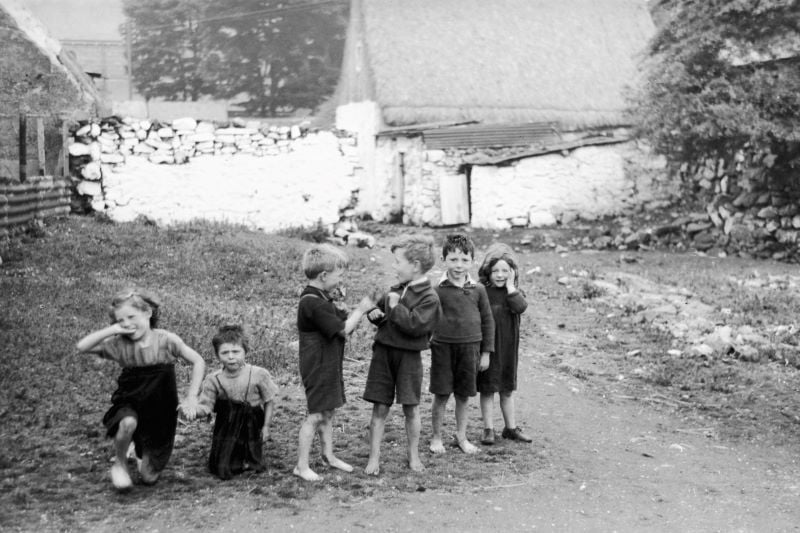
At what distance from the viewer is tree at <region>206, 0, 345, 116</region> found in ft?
136

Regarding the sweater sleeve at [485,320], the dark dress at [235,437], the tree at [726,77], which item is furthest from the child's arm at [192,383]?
the tree at [726,77]

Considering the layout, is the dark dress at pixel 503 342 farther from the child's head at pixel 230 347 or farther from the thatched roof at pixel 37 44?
the thatched roof at pixel 37 44

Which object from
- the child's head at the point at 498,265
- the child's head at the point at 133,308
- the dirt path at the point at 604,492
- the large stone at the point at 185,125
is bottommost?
the dirt path at the point at 604,492

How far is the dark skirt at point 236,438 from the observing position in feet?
17.4

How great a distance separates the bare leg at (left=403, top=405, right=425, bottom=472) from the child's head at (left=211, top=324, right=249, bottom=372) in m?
1.08

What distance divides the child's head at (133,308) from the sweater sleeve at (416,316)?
4.67ft

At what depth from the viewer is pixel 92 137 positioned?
16719mm

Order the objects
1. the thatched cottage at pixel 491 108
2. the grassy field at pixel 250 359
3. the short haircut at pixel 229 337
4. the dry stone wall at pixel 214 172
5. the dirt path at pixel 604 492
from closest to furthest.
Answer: the dirt path at pixel 604 492
the grassy field at pixel 250 359
the short haircut at pixel 229 337
the dry stone wall at pixel 214 172
the thatched cottage at pixel 491 108

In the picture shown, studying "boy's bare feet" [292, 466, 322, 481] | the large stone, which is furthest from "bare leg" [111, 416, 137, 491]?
the large stone

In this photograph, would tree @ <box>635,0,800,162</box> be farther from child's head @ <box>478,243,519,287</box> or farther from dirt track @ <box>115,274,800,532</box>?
child's head @ <box>478,243,519,287</box>

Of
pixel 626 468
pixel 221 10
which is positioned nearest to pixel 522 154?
pixel 626 468

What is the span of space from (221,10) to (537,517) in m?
42.0

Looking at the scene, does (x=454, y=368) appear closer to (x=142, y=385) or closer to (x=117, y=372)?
(x=142, y=385)

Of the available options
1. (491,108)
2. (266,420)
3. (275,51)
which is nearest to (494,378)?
(266,420)
